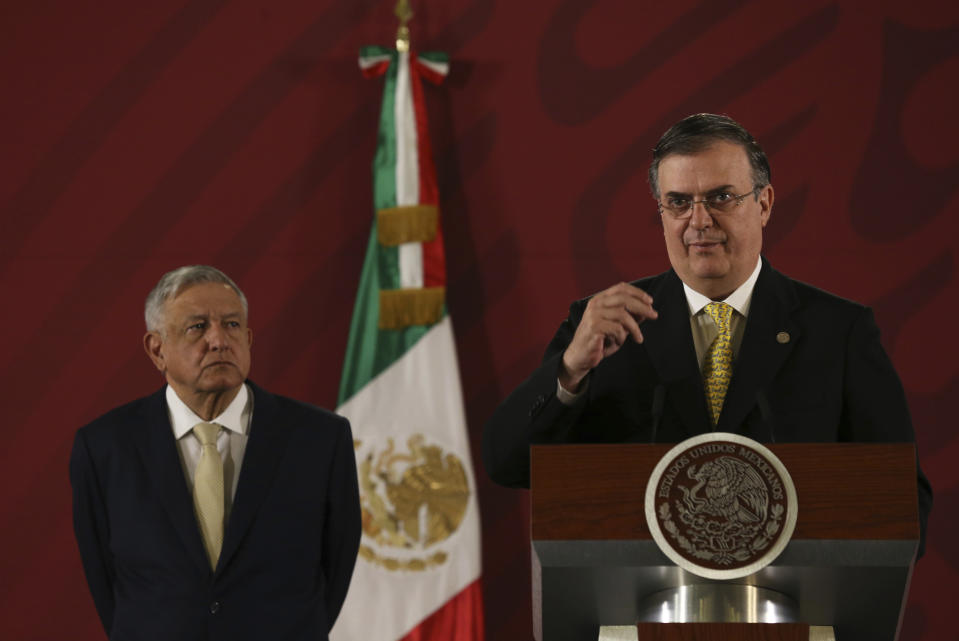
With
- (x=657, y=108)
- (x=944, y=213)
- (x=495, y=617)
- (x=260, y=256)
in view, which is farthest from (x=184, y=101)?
(x=944, y=213)

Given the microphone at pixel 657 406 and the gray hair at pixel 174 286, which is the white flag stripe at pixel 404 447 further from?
the microphone at pixel 657 406

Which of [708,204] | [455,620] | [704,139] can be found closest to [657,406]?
[708,204]

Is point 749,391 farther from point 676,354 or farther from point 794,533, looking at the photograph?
point 794,533

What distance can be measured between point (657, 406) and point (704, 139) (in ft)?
1.58

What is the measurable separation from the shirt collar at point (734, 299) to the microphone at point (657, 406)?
0.66 ft

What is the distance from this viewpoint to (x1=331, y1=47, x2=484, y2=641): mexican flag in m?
4.24

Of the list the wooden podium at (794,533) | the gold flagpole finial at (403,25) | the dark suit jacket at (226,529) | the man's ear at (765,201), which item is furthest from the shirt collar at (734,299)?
the gold flagpole finial at (403,25)

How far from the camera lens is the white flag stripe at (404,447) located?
423 centimetres

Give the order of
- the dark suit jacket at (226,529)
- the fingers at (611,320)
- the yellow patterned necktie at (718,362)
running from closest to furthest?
the fingers at (611,320)
the yellow patterned necktie at (718,362)
the dark suit jacket at (226,529)

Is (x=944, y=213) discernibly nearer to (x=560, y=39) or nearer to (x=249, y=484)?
(x=560, y=39)

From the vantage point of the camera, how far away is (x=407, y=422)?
4297 mm

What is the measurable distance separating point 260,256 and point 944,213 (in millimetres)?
2555

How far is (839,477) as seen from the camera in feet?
4.98

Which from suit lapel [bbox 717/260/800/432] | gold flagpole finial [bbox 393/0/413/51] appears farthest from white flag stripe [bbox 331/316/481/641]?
suit lapel [bbox 717/260/800/432]
